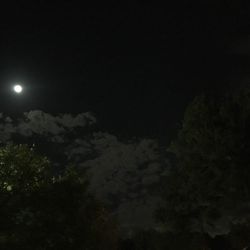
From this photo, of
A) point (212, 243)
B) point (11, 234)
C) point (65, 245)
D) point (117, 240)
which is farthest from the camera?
point (117, 240)

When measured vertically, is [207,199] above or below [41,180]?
below

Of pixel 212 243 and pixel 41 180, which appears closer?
pixel 41 180

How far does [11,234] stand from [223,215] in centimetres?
1494

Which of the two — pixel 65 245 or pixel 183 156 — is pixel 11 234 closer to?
pixel 65 245

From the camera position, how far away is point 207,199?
37.3 m

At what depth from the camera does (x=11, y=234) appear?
34.6 m

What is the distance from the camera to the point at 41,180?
3697cm

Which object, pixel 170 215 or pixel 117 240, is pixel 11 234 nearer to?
pixel 170 215

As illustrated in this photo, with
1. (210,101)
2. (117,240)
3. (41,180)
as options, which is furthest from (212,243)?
(117,240)

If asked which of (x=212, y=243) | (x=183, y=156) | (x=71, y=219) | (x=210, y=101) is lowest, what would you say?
(x=212, y=243)

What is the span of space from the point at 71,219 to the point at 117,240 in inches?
1712

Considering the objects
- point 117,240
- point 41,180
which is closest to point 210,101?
point 41,180

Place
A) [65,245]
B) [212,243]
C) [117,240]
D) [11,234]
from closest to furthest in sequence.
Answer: [11,234] → [65,245] → [212,243] → [117,240]

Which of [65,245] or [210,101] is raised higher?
[210,101]
